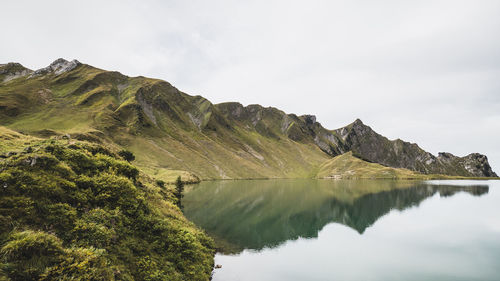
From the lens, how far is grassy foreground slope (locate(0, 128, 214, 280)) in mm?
13102

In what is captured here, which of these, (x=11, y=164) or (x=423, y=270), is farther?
(x=423, y=270)

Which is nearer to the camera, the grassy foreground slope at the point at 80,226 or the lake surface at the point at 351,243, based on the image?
the grassy foreground slope at the point at 80,226

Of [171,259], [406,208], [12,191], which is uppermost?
[12,191]

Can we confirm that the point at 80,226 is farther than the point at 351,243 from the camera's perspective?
No

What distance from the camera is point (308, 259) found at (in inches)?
1570

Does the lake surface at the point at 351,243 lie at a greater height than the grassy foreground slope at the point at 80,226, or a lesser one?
lesser

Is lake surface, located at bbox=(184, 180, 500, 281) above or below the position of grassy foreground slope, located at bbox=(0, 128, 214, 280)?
below

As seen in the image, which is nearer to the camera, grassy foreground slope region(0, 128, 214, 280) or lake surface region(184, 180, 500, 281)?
grassy foreground slope region(0, 128, 214, 280)

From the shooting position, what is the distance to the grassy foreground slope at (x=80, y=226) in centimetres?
1310

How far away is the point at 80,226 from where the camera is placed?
1794 cm

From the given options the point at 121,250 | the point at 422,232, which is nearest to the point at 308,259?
the point at 121,250

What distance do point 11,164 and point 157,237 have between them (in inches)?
549

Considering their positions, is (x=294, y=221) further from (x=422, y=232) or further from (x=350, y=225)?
(x=422, y=232)

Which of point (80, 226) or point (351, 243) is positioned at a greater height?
point (80, 226)
